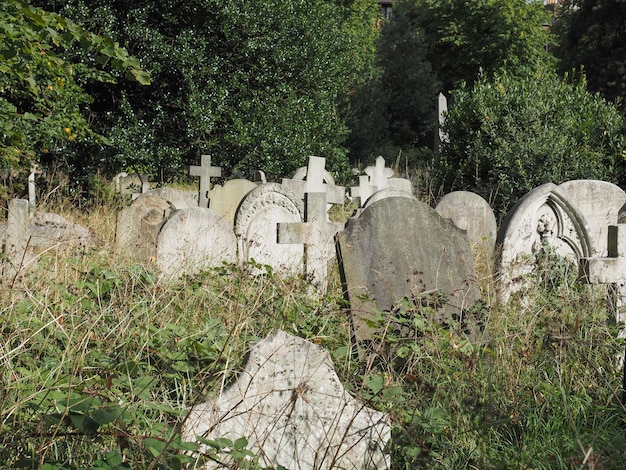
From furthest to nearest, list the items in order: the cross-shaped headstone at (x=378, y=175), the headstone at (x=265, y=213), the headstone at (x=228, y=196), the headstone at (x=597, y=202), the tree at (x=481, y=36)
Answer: the tree at (x=481, y=36) < the cross-shaped headstone at (x=378, y=175) < the headstone at (x=228, y=196) < the headstone at (x=265, y=213) < the headstone at (x=597, y=202)

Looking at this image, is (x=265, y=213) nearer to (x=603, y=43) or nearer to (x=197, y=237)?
(x=197, y=237)

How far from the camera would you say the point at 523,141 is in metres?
11.2

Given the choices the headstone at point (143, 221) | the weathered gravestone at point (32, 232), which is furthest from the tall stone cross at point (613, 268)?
the headstone at point (143, 221)

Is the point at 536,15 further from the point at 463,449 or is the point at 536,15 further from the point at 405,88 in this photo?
the point at 463,449

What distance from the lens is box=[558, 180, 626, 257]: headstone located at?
796 centimetres

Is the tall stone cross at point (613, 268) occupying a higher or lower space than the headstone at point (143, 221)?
lower

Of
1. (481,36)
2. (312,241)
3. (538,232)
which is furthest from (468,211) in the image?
(481,36)

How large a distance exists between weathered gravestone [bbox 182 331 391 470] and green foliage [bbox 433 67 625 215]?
25.9ft

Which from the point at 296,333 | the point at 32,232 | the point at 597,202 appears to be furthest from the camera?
the point at 597,202

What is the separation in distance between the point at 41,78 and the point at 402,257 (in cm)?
691

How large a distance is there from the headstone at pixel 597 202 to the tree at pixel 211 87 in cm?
Result: 638

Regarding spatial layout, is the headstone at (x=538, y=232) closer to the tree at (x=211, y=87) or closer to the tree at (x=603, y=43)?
the tree at (x=211, y=87)

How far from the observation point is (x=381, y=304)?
191 inches

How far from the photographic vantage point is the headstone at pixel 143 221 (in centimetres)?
770
